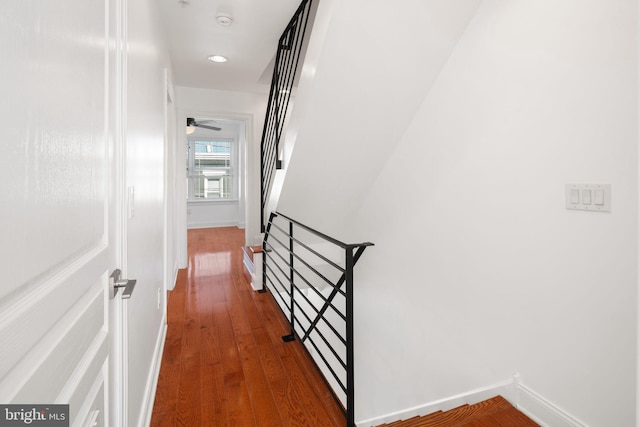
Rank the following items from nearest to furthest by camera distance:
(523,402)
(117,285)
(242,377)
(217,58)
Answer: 1. (117,285)
2. (523,402)
3. (242,377)
4. (217,58)

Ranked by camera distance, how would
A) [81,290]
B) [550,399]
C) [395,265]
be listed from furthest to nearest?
1. [395,265]
2. [550,399]
3. [81,290]

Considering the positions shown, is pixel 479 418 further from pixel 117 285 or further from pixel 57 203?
pixel 57 203

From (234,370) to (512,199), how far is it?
1.86m

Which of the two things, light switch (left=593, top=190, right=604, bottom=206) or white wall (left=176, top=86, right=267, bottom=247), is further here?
white wall (left=176, top=86, right=267, bottom=247)

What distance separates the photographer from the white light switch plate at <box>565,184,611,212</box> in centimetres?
A: 117

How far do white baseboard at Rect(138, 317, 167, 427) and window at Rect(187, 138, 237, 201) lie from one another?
6.01 metres

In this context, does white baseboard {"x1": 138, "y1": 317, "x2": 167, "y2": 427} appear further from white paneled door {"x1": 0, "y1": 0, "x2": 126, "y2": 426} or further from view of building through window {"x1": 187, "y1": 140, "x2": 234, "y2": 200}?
view of building through window {"x1": 187, "y1": 140, "x2": 234, "y2": 200}

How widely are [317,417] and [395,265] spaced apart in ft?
4.04

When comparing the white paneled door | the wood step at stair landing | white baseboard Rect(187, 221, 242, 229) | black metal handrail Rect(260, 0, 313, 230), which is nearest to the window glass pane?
white baseboard Rect(187, 221, 242, 229)

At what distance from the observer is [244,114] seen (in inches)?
169

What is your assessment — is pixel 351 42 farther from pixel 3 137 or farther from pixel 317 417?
pixel 317 417

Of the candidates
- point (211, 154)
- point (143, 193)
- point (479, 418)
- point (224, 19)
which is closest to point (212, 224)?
point (211, 154)

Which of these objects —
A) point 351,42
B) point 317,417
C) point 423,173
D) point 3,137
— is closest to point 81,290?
point 3,137

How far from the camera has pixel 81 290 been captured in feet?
2.27
